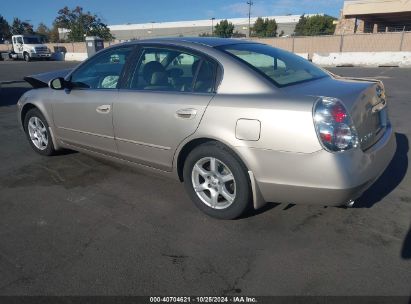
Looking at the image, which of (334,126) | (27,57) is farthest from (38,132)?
(27,57)

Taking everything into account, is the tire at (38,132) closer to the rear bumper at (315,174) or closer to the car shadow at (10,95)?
the rear bumper at (315,174)

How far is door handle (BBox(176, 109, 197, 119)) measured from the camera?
10.3 feet

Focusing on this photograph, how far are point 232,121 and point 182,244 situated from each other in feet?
3.57

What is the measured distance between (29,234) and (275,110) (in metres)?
2.35

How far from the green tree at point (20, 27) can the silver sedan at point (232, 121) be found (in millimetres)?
110460

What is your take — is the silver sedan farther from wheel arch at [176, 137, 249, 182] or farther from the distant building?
the distant building

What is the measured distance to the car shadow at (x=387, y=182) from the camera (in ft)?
11.4

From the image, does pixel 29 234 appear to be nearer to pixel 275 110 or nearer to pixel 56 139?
pixel 56 139

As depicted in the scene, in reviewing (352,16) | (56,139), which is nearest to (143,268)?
(56,139)

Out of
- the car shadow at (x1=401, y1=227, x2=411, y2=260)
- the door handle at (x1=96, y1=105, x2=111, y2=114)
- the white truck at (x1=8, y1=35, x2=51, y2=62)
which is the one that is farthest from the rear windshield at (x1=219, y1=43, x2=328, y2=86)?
the white truck at (x1=8, y1=35, x2=51, y2=62)

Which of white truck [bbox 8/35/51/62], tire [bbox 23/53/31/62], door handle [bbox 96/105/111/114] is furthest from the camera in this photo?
tire [bbox 23/53/31/62]

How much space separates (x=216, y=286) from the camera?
2395 millimetres

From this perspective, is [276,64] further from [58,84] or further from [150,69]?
[58,84]

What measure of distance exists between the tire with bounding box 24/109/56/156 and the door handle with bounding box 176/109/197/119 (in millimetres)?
2443
